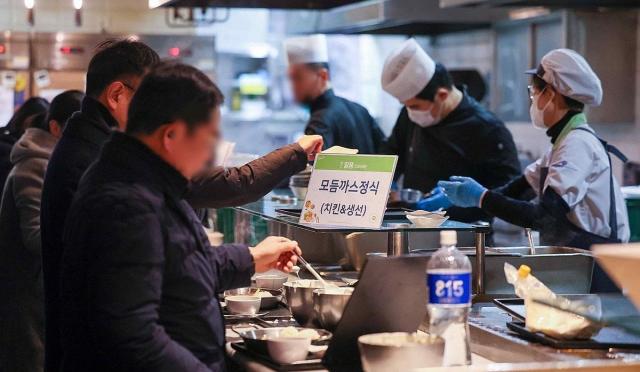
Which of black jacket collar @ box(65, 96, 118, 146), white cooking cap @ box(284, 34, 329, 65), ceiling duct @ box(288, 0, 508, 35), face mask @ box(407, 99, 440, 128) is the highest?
ceiling duct @ box(288, 0, 508, 35)

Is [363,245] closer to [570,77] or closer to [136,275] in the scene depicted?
[570,77]

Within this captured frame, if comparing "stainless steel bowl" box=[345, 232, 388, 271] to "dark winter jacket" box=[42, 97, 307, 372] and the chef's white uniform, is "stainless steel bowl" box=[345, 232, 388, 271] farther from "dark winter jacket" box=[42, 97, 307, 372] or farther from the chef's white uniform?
the chef's white uniform

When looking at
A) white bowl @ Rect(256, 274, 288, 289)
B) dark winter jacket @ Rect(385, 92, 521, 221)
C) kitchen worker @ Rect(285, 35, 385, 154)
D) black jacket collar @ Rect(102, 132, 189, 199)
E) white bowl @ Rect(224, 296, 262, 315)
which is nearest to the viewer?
black jacket collar @ Rect(102, 132, 189, 199)

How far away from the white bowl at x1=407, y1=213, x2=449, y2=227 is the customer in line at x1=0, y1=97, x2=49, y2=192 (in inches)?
125

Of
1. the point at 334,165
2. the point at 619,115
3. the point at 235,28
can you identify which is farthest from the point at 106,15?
the point at 334,165

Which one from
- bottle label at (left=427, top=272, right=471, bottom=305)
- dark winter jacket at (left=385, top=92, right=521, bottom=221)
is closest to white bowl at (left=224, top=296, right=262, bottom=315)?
bottle label at (left=427, top=272, right=471, bottom=305)

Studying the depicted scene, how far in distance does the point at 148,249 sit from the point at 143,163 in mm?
204

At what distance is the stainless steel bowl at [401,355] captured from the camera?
2312 millimetres

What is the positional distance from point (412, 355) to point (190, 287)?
496 millimetres

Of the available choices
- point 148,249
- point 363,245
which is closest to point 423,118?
point 363,245

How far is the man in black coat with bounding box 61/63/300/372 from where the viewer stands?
2.20 meters

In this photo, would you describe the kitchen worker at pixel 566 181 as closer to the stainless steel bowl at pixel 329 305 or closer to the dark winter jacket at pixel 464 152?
the dark winter jacket at pixel 464 152

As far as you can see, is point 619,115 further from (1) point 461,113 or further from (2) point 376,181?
(2) point 376,181

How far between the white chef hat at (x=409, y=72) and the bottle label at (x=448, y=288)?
2.80 m
